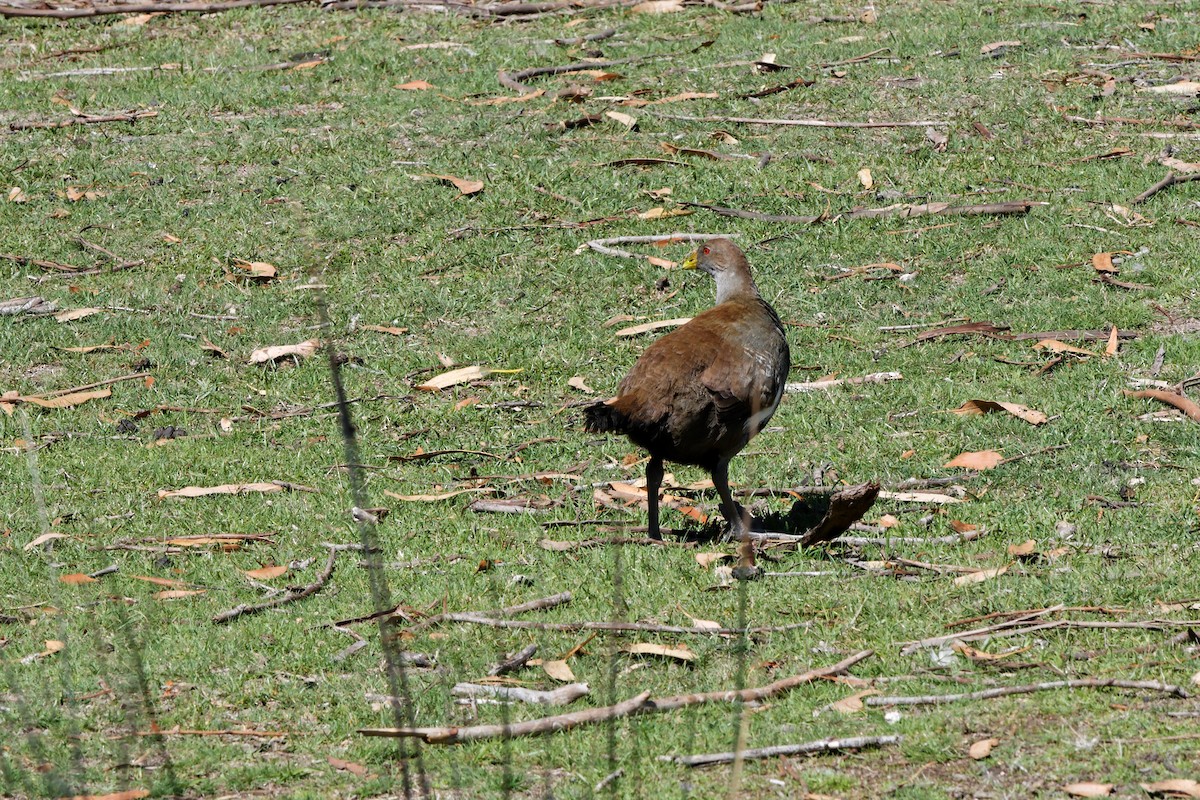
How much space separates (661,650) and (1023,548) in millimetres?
1995

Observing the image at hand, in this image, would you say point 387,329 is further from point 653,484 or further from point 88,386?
point 653,484

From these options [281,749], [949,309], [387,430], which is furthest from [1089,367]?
[281,749]

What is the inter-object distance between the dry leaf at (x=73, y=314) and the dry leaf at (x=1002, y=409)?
6158 millimetres

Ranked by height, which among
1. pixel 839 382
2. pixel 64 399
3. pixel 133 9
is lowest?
pixel 839 382

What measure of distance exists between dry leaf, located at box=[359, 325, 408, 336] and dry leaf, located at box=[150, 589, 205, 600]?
3782 mm

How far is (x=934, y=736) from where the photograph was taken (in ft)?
18.3

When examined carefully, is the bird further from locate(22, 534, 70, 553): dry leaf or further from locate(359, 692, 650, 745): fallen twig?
locate(22, 534, 70, 553): dry leaf

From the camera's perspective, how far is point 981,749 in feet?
17.8

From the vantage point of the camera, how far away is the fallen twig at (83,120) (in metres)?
14.0

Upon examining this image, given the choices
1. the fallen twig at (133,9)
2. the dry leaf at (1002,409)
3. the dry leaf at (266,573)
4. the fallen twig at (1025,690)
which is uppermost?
the fallen twig at (133,9)

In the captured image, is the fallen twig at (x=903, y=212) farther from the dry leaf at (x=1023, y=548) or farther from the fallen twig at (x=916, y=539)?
the dry leaf at (x=1023, y=548)

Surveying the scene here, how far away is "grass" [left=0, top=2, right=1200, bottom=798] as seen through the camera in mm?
5848

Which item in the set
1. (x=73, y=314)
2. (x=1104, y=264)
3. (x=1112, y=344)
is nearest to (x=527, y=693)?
(x=1112, y=344)

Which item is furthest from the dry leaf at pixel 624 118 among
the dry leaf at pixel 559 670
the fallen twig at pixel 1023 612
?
the dry leaf at pixel 559 670
